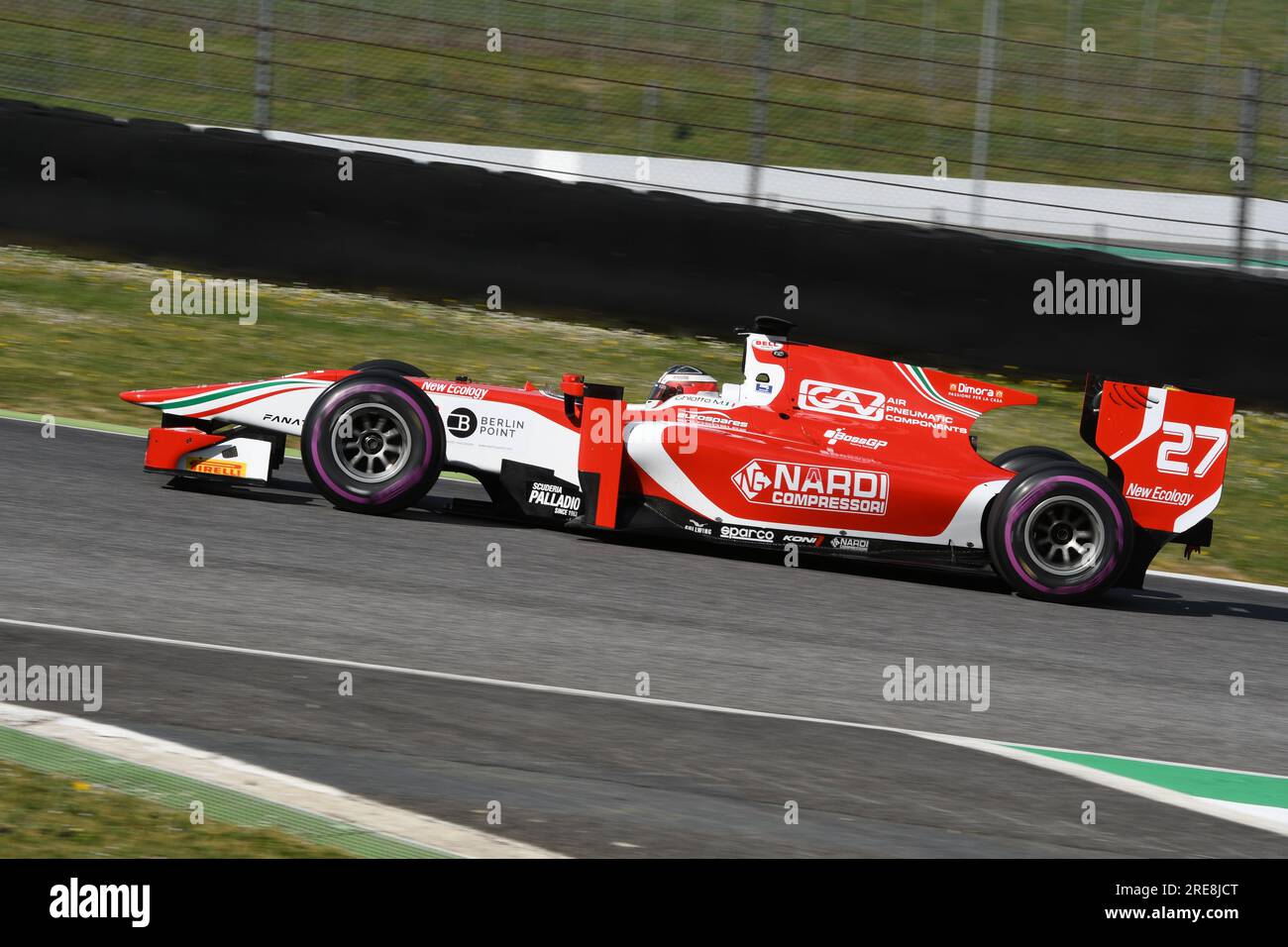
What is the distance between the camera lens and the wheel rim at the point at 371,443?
7453mm

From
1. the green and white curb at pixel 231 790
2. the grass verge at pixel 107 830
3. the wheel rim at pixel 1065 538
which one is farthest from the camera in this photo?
the wheel rim at pixel 1065 538

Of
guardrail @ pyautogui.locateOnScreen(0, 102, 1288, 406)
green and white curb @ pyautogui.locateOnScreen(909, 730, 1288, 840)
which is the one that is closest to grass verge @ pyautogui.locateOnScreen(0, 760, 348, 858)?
green and white curb @ pyautogui.locateOnScreen(909, 730, 1288, 840)

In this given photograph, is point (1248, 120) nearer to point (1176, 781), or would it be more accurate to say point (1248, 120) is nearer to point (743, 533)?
point (743, 533)

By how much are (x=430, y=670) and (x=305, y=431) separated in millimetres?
2310

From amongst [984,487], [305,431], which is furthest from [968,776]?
[305,431]

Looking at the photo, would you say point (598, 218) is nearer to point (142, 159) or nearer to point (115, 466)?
point (142, 159)

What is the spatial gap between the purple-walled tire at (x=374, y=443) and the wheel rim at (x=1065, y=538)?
308 cm

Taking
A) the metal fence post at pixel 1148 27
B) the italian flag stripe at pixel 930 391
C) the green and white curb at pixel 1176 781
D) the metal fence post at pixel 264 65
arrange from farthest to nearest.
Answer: the metal fence post at pixel 1148 27 < the metal fence post at pixel 264 65 < the italian flag stripe at pixel 930 391 < the green and white curb at pixel 1176 781

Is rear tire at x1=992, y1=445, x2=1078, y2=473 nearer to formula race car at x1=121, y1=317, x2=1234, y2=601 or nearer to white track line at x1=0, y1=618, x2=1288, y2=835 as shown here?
formula race car at x1=121, y1=317, x2=1234, y2=601

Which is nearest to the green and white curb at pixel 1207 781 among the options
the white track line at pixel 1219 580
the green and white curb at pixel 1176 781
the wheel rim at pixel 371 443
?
the green and white curb at pixel 1176 781

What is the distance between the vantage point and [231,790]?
14.0ft

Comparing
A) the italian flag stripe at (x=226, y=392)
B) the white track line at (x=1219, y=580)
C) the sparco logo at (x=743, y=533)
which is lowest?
the white track line at (x=1219, y=580)

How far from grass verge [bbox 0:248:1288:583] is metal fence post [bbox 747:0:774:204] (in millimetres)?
1440

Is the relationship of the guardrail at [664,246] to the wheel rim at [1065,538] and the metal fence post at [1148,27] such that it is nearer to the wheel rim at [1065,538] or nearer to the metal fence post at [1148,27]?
the wheel rim at [1065,538]
